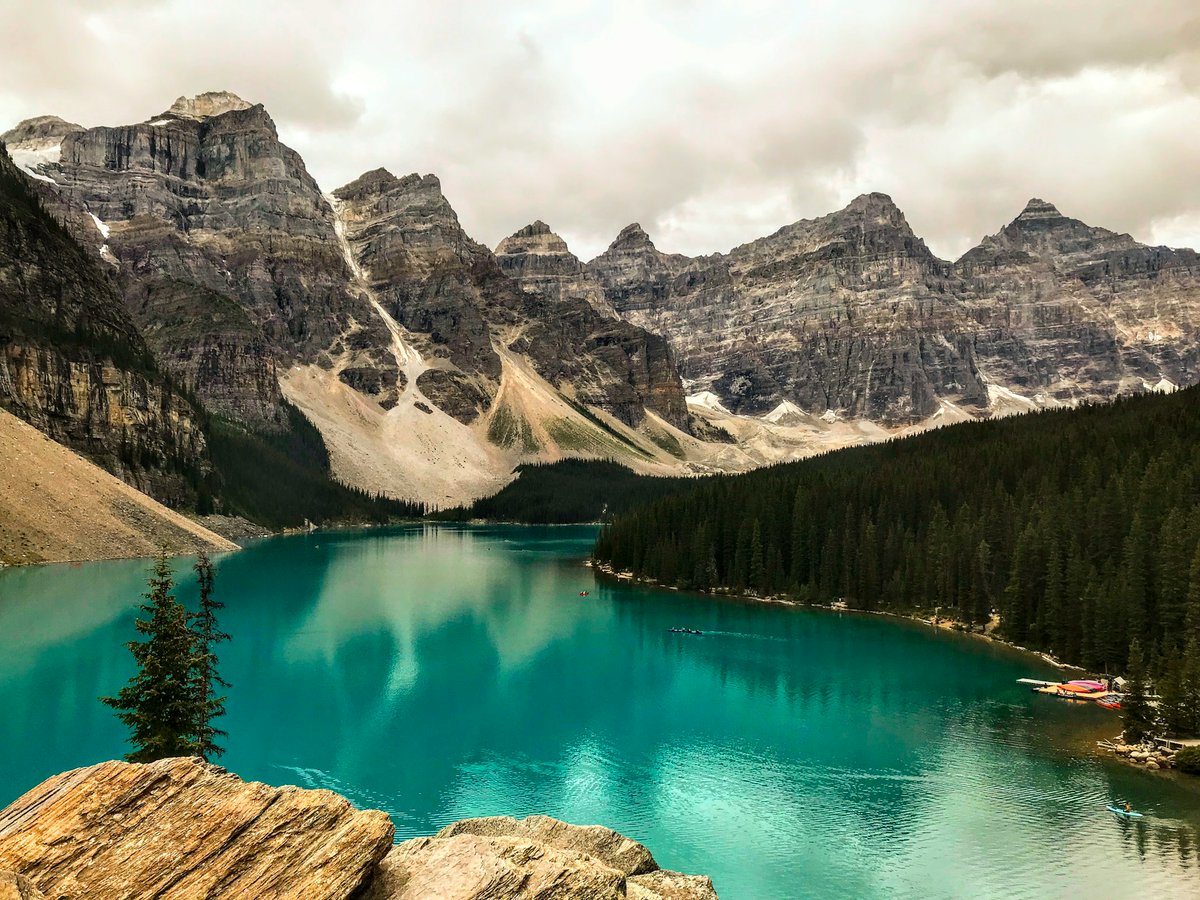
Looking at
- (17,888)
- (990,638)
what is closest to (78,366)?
(990,638)

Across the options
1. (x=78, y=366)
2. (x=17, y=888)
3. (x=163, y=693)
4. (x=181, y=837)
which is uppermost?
(x=78, y=366)

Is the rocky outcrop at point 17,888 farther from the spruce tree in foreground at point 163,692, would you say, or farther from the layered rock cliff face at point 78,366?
the layered rock cliff face at point 78,366

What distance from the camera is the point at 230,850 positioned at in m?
10.8

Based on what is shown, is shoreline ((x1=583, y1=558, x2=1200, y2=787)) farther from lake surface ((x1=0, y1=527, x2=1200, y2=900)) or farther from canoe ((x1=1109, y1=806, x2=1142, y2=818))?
canoe ((x1=1109, y1=806, x2=1142, y2=818))

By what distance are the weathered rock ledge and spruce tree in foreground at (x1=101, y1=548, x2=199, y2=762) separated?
579 inches

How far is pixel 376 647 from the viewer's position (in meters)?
64.7

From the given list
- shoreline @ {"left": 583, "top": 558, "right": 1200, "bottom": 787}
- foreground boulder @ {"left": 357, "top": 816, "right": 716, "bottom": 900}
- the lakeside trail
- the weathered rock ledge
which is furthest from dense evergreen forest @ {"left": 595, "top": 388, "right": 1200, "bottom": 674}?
the lakeside trail

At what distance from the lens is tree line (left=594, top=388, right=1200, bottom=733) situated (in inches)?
2219

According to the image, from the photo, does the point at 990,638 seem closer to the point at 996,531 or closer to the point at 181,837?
the point at 996,531

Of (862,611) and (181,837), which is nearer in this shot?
(181,837)

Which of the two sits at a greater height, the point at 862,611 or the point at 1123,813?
the point at 862,611

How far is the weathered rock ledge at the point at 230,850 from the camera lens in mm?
10125

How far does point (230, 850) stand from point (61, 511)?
102229 millimetres

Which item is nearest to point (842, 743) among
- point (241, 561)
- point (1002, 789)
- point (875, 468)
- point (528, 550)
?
point (1002, 789)
